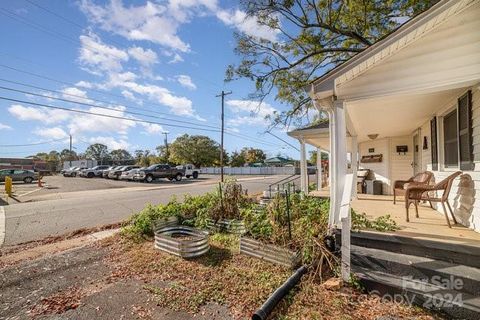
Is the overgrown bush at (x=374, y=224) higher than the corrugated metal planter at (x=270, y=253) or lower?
higher

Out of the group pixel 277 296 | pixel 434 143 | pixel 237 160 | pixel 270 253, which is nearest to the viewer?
pixel 277 296

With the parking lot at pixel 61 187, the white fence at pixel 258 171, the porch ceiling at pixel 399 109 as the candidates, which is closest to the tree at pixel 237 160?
the white fence at pixel 258 171

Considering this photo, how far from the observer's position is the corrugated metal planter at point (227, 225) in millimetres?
5785

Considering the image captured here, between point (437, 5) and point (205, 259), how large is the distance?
4.93 metres

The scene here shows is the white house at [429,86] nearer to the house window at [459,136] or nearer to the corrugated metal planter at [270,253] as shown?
the house window at [459,136]

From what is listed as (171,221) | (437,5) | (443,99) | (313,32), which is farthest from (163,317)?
(313,32)

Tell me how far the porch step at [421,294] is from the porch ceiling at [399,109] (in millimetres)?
2547

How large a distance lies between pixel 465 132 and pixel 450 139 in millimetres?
964

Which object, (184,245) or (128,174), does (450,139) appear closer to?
(184,245)

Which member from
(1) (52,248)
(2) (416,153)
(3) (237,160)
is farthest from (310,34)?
(3) (237,160)

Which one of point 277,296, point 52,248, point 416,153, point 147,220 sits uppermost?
point 416,153

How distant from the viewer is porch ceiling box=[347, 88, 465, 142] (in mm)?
4785

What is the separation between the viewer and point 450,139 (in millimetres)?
5348

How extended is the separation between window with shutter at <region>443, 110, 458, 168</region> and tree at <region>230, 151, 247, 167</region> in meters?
55.3
